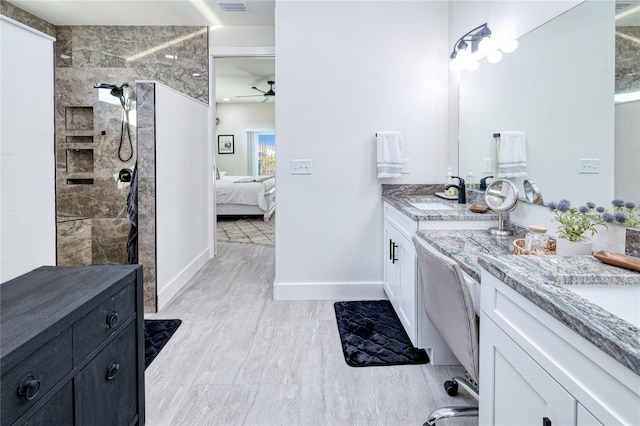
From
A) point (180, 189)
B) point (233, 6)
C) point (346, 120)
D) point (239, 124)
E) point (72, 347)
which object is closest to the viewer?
point (72, 347)

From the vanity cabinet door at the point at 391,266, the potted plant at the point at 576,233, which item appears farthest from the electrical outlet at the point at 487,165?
the potted plant at the point at 576,233

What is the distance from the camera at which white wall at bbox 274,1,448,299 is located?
3.01 metres

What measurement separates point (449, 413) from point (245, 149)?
9705 mm

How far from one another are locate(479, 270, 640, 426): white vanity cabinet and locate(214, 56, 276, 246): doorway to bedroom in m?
3.96

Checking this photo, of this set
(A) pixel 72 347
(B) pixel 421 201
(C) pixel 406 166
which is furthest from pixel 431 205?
(A) pixel 72 347

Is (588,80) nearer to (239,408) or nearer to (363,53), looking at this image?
(363,53)

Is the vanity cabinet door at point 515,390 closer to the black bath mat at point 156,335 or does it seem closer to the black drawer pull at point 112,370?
the black drawer pull at point 112,370

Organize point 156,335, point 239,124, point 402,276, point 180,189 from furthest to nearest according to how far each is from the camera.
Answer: point 239,124
point 180,189
point 156,335
point 402,276

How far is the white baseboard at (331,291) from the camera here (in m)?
3.13

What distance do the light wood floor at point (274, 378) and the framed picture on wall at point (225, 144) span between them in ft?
26.5

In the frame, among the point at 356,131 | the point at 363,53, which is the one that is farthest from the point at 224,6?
the point at 356,131

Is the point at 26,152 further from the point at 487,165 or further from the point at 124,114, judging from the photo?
the point at 124,114

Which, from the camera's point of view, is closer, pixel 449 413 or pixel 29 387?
pixel 29 387

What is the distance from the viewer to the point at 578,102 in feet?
5.15
